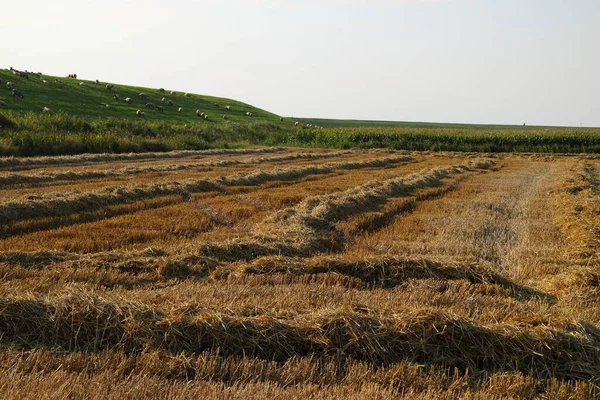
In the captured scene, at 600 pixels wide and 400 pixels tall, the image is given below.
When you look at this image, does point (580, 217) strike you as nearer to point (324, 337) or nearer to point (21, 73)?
point (324, 337)

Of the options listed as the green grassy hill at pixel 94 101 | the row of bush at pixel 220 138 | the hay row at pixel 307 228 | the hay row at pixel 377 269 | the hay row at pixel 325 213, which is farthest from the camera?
the green grassy hill at pixel 94 101

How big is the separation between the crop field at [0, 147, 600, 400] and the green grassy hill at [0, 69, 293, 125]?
3705 centimetres

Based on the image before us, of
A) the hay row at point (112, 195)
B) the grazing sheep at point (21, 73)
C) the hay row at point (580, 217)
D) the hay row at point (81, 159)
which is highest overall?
the grazing sheep at point (21, 73)

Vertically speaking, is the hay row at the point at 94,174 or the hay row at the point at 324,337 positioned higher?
the hay row at the point at 324,337

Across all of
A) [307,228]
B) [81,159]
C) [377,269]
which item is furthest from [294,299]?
[81,159]

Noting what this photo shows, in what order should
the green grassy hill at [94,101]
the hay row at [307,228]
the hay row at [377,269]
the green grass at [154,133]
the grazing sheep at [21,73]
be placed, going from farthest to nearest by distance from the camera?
the grazing sheep at [21,73]
the green grassy hill at [94,101]
the green grass at [154,133]
the hay row at [307,228]
the hay row at [377,269]

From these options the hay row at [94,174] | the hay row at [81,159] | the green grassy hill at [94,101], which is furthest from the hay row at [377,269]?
the green grassy hill at [94,101]

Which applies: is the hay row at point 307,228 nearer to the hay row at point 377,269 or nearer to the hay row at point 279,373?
the hay row at point 377,269

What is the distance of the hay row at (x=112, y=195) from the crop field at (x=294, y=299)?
0.07 m

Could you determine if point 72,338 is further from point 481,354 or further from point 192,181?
point 192,181

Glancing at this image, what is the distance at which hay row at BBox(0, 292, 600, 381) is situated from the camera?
4871mm

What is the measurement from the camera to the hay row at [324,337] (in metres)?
4.87

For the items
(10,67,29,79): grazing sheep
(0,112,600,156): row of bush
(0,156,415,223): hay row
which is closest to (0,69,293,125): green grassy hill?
(10,67,29,79): grazing sheep

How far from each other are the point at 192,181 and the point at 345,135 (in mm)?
34961
